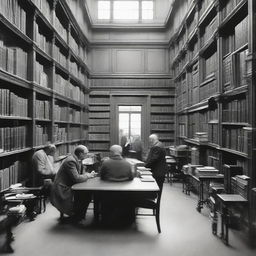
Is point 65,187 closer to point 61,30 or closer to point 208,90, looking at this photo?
point 208,90

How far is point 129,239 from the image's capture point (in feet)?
12.4

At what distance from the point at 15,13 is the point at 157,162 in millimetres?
3342

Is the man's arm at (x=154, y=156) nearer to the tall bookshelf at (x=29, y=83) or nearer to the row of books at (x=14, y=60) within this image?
the tall bookshelf at (x=29, y=83)

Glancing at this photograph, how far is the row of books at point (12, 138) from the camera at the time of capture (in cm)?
398

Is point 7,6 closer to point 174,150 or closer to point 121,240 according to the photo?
point 121,240

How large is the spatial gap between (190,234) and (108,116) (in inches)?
272

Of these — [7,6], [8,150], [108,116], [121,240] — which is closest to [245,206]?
[121,240]

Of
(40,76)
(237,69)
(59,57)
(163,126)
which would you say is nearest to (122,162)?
(237,69)

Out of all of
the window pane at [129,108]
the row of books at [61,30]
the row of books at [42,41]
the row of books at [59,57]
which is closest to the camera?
the row of books at [42,41]

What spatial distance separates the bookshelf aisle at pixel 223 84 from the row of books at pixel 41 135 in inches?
117

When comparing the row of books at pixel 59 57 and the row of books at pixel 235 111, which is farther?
the row of books at pixel 59 57

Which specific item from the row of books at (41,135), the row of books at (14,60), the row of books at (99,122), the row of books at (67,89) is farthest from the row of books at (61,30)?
the row of books at (99,122)

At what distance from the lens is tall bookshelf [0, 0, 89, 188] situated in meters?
4.09

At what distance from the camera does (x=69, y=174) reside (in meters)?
4.49
